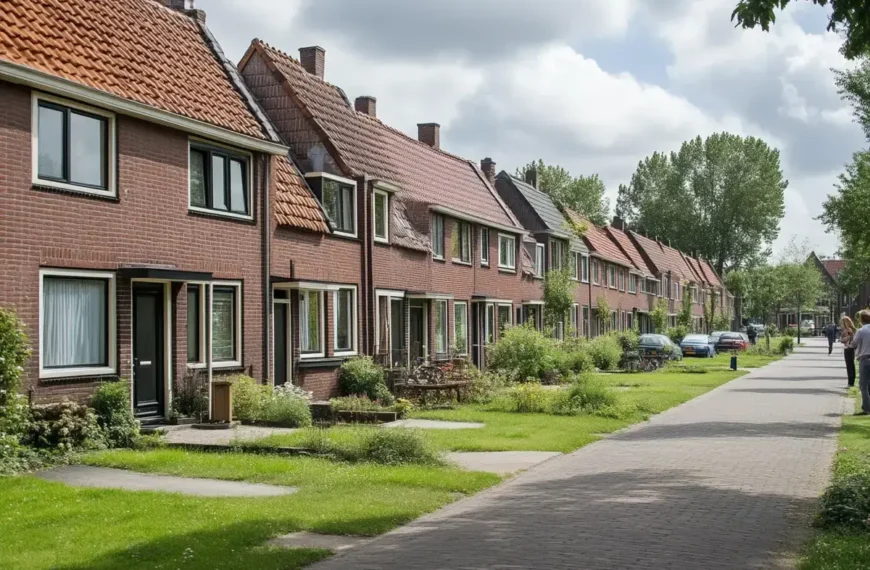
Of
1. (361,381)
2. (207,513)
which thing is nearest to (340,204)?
(361,381)

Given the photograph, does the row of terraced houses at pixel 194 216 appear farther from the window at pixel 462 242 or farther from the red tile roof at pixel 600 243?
the red tile roof at pixel 600 243

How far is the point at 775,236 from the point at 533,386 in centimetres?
7904

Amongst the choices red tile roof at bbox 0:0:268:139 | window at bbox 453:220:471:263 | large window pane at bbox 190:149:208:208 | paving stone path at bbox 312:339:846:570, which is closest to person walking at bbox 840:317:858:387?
paving stone path at bbox 312:339:846:570

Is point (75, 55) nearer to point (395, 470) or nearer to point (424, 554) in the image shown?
point (395, 470)

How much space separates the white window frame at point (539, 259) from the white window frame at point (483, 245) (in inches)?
256

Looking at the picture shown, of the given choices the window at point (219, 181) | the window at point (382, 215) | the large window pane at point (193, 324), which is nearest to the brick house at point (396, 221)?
the window at point (382, 215)

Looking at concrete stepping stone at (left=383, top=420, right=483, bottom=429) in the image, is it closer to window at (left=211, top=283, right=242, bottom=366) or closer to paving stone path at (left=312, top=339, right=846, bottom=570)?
paving stone path at (left=312, top=339, right=846, bottom=570)

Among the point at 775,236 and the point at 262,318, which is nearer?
the point at 262,318

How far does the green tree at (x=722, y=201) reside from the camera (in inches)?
3617

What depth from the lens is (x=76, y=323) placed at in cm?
1516

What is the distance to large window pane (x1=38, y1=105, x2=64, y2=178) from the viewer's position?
47.9 ft

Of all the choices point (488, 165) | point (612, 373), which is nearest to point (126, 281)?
point (612, 373)

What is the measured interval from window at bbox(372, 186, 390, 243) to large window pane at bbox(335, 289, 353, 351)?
2.24 metres

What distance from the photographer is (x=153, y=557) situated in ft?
25.4
